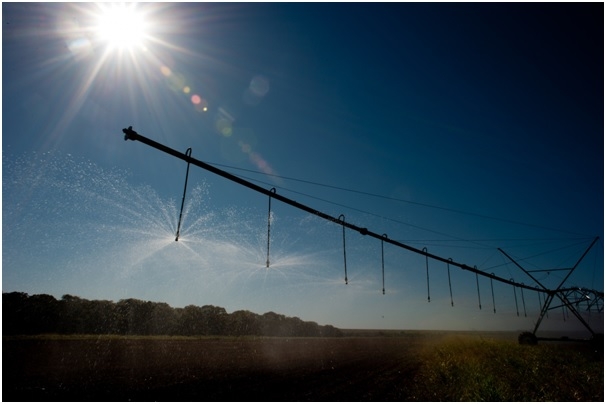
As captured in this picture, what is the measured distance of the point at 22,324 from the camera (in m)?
44.9

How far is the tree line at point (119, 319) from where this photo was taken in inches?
1816

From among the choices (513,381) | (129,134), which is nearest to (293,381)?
(513,381)

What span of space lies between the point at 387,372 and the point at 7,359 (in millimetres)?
21372

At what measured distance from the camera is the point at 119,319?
6059cm

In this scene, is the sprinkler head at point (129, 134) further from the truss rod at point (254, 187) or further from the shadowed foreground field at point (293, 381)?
the shadowed foreground field at point (293, 381)

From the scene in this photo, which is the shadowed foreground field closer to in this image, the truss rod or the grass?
the grass

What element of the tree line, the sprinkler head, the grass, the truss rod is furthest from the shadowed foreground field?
the tree line

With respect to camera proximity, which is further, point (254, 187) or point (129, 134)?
point (254, 187)

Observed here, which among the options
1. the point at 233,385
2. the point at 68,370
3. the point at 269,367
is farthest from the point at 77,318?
the point at 233,385

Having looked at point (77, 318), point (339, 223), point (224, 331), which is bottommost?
point (224, 331)

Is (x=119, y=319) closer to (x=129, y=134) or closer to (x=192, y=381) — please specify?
(x=192, y=381)

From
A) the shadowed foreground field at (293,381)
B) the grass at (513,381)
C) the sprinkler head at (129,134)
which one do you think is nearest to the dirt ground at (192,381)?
the shadowed foreground field at (293,381)

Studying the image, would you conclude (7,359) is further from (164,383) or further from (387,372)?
(387,372)

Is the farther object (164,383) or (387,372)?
(387,372)
